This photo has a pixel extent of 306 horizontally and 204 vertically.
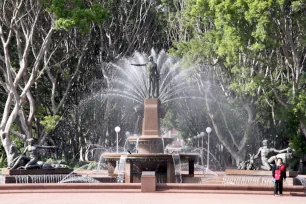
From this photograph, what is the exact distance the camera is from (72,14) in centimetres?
3145

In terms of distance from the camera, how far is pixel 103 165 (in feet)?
126

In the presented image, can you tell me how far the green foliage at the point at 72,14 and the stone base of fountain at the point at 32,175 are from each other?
28.2 feet

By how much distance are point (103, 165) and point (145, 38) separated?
13313 mm

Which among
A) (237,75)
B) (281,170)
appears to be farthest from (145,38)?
(281,170)

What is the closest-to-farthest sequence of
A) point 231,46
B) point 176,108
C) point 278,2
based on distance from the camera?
point 278,2 < point 231,46 < point 176,108

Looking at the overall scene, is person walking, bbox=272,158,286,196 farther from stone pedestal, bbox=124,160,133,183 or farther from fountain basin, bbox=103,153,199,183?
stone pedestal, bbox=124,160,133,183

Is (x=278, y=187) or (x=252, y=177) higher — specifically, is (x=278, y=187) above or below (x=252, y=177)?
below

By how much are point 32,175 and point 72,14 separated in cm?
1008

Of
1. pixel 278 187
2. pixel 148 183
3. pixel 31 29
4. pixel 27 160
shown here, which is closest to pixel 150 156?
pixel 148 183

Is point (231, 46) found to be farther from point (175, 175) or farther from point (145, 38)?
point (145, 38)

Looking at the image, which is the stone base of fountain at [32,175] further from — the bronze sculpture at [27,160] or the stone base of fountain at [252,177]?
the stone base of fountain at [252,177]
